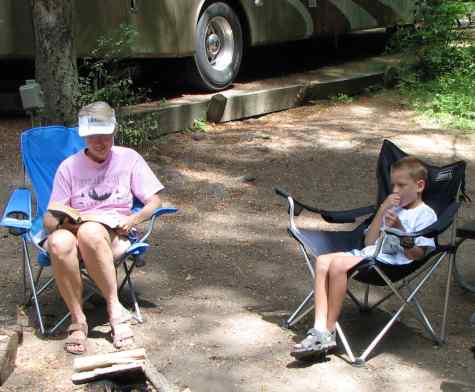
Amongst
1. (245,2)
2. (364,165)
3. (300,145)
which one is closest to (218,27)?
(245,2)

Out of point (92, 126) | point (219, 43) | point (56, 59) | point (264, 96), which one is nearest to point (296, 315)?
point (92, 126)

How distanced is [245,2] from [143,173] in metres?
5.06

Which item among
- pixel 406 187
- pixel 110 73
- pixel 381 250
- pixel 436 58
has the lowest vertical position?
pixel 381 250

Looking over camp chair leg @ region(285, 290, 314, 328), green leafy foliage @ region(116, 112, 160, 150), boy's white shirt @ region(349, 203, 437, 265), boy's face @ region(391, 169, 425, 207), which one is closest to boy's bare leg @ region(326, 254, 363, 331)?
boy's white shirt @ region(349, 203, 437, 265)

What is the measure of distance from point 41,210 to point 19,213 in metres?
0.39

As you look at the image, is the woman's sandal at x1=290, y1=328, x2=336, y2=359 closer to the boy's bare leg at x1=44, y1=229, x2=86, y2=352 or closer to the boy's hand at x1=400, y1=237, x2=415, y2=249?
the boy's hand at x1=400, y1=237, x2=415, y2=249

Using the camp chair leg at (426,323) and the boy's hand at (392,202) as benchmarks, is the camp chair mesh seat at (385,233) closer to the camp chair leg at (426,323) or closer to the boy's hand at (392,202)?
the camp chair leg at (426,323)

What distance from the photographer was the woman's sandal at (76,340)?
4.11 meters

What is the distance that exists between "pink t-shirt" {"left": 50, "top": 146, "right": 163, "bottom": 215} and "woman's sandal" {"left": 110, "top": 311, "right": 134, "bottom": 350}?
56 centimetres

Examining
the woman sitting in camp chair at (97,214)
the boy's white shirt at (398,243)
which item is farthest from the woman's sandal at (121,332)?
the boy's white shirt at (398,243)

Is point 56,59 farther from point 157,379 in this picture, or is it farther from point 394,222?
point 157,379

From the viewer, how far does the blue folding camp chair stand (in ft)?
14.3

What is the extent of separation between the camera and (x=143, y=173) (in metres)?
4.62

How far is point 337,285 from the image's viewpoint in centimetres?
406
